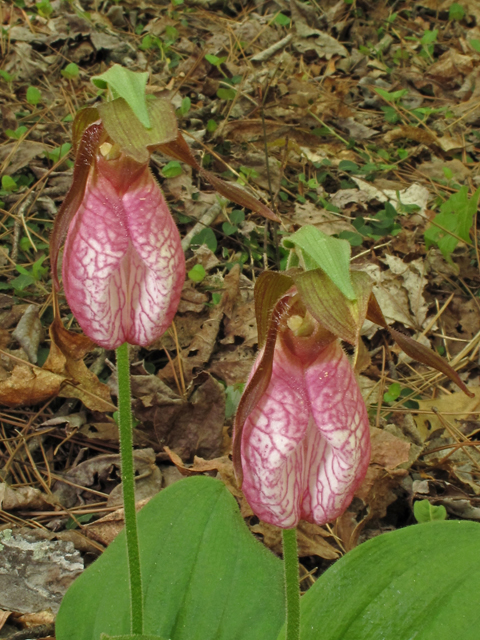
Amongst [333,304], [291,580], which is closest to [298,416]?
[333,304]

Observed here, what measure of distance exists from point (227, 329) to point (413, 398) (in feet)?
2.55

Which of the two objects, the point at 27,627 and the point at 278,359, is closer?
the point at 278,359

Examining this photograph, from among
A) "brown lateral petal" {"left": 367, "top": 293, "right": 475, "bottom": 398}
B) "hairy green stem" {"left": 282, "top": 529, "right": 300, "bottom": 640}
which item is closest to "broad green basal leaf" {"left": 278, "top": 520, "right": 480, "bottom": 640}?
"hairy green stem" {"left": 282, "top": 529, "right": 300, "bottom": 640}

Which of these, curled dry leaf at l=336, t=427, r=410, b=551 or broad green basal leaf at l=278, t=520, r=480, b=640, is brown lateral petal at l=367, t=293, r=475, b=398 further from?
curled dry leaf at l=336, t=427, r=410, b=551

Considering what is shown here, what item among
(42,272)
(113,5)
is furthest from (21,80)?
(42,272)

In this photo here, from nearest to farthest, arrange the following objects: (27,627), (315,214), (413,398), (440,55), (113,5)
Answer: (27,627)
(413,398)
(315,214)
(113,5)
(440,55)

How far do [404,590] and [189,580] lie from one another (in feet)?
1.55

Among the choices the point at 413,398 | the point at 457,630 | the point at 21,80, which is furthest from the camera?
the point at 21,80

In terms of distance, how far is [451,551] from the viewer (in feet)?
3.93

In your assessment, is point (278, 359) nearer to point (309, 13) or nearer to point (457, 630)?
point (457, 630)

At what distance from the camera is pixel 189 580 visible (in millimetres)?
1363

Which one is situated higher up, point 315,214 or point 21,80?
point 21,80

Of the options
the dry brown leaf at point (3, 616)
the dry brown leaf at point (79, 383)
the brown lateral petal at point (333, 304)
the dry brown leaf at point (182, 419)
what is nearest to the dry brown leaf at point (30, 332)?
the dry brown leaf at point (79, 383)

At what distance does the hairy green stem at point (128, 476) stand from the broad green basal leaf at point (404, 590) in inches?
11.3
